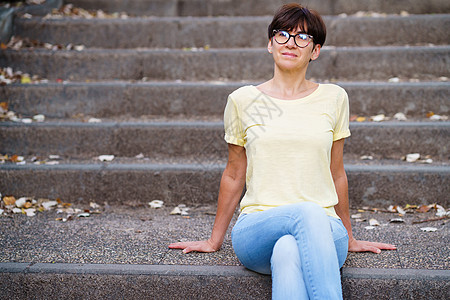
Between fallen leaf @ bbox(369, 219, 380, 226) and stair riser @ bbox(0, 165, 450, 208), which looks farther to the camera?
stair riser @ bbox(0, 165, 450, 208)

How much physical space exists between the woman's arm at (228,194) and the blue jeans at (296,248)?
0.19 m

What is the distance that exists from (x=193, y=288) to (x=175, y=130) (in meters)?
1.60

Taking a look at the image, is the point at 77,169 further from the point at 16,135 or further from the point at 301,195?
the point at 301,195

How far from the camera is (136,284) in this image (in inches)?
94.5

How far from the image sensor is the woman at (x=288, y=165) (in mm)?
2109

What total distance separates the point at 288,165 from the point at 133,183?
Result: 146 cm

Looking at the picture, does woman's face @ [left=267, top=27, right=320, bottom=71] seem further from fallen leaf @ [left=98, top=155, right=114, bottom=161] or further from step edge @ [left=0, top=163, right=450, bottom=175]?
fallen leaf @ [left=98, top=155, right=114, bottom=161]

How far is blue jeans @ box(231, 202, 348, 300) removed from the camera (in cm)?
197

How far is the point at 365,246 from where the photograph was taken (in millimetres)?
2600

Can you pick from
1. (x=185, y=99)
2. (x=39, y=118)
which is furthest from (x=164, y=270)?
(x=39, y=118)

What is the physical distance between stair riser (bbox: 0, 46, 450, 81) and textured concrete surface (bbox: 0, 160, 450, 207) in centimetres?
116

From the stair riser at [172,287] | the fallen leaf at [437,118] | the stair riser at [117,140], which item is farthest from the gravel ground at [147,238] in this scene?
→ the fallen leaf at [437,118]

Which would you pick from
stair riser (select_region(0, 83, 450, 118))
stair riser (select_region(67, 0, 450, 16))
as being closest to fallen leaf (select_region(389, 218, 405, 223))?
stair riser (select_region(0, 83, 450, 118))

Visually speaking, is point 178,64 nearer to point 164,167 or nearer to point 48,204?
point 164,167
